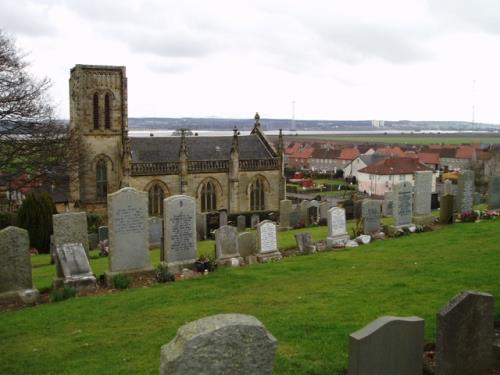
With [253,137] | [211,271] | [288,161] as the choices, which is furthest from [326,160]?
[211,271]

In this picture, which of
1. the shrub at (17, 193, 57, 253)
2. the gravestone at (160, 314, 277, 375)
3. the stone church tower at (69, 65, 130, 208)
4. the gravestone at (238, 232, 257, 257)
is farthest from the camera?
the stone church tower at (69, 65, 130, 208)

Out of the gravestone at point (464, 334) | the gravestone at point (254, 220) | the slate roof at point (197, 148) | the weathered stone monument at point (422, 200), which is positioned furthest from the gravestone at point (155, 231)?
the gravestone at point (464, 334)

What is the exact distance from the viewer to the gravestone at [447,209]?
73.7 ft

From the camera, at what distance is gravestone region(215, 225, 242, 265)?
1661 cm

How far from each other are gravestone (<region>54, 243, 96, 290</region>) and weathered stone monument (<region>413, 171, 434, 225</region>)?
45.1ft

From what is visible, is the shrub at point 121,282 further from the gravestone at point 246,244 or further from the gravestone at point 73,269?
the gravestone at point 246,244

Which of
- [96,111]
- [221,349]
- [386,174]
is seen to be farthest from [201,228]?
[386,174]

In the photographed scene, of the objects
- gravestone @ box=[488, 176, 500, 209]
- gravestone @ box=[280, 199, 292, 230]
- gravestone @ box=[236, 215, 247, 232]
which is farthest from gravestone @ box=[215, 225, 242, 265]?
gravestone @ box=[488, 176, 500, 209]

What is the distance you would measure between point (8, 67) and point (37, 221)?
316 inches

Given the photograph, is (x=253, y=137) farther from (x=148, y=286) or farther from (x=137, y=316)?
(x=137, y=316)

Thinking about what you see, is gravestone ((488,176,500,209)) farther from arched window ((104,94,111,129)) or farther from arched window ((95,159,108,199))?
arched window ((104,94,111,129))

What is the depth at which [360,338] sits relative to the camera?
19.6ft

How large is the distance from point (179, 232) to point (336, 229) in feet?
20.5

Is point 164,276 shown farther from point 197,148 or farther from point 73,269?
point 197,148
